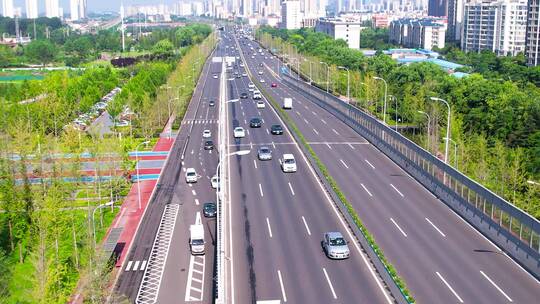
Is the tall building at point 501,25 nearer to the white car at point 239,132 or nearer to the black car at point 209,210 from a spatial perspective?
the white car at point 239,132

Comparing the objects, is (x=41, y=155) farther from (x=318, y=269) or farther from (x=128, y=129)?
(x=128, y=129)

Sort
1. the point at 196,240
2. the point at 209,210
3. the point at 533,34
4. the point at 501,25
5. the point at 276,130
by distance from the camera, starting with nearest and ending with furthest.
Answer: the point at 196,240
the point at 209,210
the point at 276,130
the point at 533,34
the point at 501,25

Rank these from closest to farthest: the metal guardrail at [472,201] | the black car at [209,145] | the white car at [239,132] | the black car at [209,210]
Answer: the metal guardrail at [472,201] < the black car at [209,210] < the black car at [209,145] < the white car at [239,132]

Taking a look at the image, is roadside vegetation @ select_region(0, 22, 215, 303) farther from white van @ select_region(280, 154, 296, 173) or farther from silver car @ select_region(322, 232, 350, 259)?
white van @ select_region(280, 154, 296, 173)

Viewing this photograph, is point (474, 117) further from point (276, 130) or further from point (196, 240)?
point (196, 240)

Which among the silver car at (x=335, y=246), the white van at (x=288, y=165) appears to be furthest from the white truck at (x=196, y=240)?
the white van at (x=288, y=165)

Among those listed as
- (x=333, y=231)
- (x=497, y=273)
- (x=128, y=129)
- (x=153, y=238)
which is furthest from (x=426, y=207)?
(x=128, y=129)

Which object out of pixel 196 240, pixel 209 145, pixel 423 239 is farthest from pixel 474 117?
pixel 196 240
